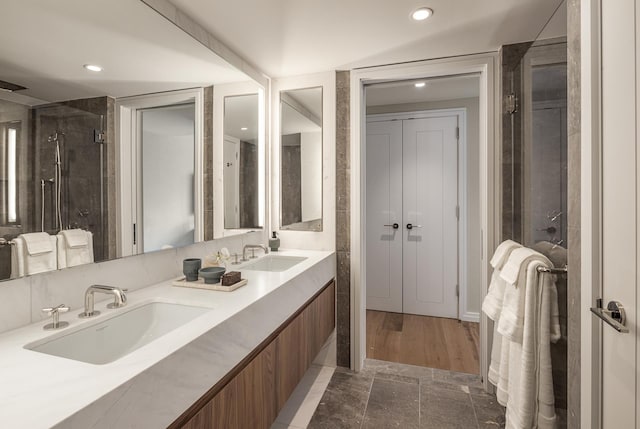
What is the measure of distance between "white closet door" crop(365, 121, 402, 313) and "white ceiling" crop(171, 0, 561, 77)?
140cm

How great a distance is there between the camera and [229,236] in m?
2.23

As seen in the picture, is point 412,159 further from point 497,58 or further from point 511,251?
point 511,251

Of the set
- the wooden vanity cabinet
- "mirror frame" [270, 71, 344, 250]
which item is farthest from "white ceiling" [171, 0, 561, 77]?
the wooden vanity cabinet

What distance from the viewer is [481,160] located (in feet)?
7.36

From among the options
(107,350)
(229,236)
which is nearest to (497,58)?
(229,236)

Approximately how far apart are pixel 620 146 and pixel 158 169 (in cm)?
181

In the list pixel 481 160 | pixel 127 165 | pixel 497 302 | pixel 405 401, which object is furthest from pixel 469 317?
pixel 127 165

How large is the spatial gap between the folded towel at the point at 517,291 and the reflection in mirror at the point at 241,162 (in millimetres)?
1680

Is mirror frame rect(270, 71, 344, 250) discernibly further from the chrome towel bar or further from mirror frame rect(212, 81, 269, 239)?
the chrome towel bar

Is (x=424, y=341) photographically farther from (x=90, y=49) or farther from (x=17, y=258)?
(x=90, y=49)

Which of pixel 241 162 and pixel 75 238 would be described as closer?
pixel 75 238

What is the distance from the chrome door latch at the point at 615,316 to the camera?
936 mm

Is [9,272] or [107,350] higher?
[9,272]

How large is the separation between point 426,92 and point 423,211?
48.2 inches
